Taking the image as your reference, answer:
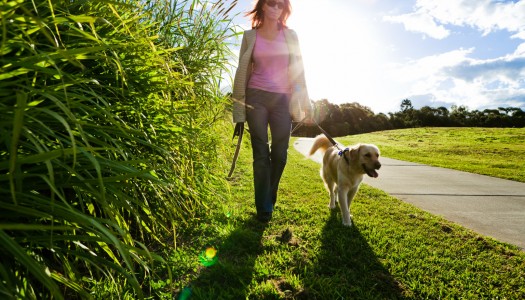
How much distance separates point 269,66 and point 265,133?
736mm

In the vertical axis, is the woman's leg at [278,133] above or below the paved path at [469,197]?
above

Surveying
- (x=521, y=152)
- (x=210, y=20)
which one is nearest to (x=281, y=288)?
(x=210, y=20)

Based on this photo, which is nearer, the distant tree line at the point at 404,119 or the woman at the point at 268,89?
the woman at the point at 268,89

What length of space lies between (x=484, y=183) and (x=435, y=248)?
178 inches

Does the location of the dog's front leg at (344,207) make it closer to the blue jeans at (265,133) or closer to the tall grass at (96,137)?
the blue jeans at (265,133)

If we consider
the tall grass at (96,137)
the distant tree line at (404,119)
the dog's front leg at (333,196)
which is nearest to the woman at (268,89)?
the tall grass at (96,137)

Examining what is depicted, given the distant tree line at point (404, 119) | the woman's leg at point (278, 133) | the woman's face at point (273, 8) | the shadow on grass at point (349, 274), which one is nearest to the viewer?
the shadow on grass at point (349, 274)

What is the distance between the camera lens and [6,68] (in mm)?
1114

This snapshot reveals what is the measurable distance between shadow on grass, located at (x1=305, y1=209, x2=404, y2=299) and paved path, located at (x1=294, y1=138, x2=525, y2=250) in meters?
1.60

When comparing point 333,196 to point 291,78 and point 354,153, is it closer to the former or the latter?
point 354,153

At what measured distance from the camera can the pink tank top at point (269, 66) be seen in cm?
353

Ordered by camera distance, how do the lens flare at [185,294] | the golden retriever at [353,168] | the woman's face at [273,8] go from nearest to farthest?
1. the lens flare at [185,294]
2. the woman's face at [273,8]
3. the golden retriever at [353,168]

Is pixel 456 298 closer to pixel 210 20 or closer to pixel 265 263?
pixel 265 263

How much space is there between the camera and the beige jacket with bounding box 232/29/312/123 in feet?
11.2
